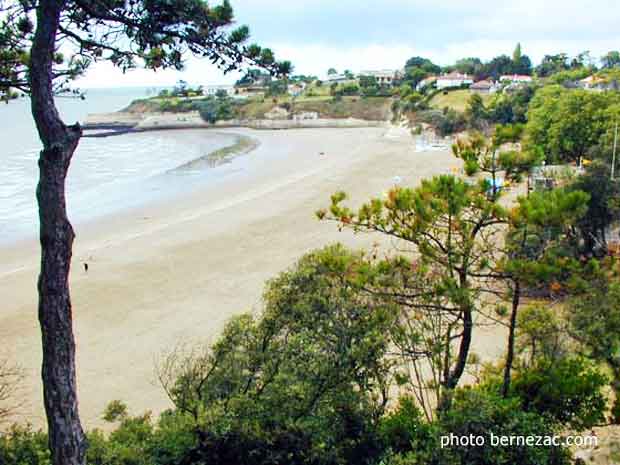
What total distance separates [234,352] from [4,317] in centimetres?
1153

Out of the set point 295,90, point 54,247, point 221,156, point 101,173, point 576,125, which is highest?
point 295,90

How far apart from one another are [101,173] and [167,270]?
82.6ft

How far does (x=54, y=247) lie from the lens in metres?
4.39

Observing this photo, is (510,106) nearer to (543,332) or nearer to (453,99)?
(453,99)

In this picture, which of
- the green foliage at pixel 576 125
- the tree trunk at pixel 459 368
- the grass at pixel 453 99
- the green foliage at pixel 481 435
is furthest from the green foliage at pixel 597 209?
the grass at pixel 453 99

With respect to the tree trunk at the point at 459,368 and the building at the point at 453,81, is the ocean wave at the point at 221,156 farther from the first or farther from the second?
the building at the point at 453,81

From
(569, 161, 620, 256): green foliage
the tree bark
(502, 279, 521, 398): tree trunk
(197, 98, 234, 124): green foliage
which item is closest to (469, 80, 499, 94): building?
(197, 98, 234, 124): green foliage

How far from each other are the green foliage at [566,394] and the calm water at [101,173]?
10961 mm

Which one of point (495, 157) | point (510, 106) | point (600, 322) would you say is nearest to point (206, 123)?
point (510, 106)

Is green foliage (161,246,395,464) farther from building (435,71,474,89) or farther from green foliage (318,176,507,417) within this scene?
building (435,71,474,89)

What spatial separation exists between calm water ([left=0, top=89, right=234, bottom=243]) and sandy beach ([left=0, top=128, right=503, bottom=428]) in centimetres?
287

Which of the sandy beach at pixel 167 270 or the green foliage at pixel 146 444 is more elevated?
the green foliage at pixel 146 444

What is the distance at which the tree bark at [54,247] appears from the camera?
4.32 m

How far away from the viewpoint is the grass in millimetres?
68500
